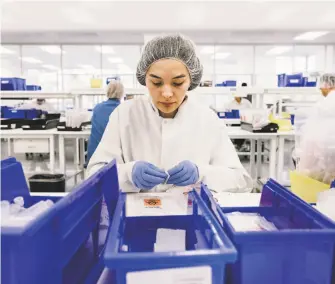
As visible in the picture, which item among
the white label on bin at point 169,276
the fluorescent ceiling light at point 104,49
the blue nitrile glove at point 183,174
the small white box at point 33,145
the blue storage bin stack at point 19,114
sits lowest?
the small white box at point 33,145

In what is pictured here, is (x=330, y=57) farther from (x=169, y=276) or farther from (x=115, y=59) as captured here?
(x=169, y=276)

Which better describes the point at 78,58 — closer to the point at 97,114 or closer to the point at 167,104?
the point at 97,114

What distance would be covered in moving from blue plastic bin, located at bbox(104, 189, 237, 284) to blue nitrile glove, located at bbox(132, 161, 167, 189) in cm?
25

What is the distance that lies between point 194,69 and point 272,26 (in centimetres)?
49

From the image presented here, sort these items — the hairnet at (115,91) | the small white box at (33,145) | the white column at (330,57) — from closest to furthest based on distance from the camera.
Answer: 1. the hairnet at (115,91)
2. the small white box at (33,145)
3. the white column at (330,57)

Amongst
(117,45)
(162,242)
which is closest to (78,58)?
(117,45)

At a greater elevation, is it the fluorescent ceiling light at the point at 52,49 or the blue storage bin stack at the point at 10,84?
the fluorescent ceiling light at the point at 52,49

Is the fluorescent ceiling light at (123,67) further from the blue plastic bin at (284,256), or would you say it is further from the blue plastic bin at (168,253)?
the blue plastic bin at (284,256)

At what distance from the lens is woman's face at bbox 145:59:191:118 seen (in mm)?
1119

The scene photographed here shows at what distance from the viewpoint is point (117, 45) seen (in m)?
9.75

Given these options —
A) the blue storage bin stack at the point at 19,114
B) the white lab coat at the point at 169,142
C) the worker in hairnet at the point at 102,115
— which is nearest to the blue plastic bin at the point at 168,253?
the white lab coat at the point at 169,142

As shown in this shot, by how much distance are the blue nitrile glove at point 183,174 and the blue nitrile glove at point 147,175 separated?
0.04 m

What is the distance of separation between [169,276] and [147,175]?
0.56 metres

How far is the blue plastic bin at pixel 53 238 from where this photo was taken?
1.59 feet
